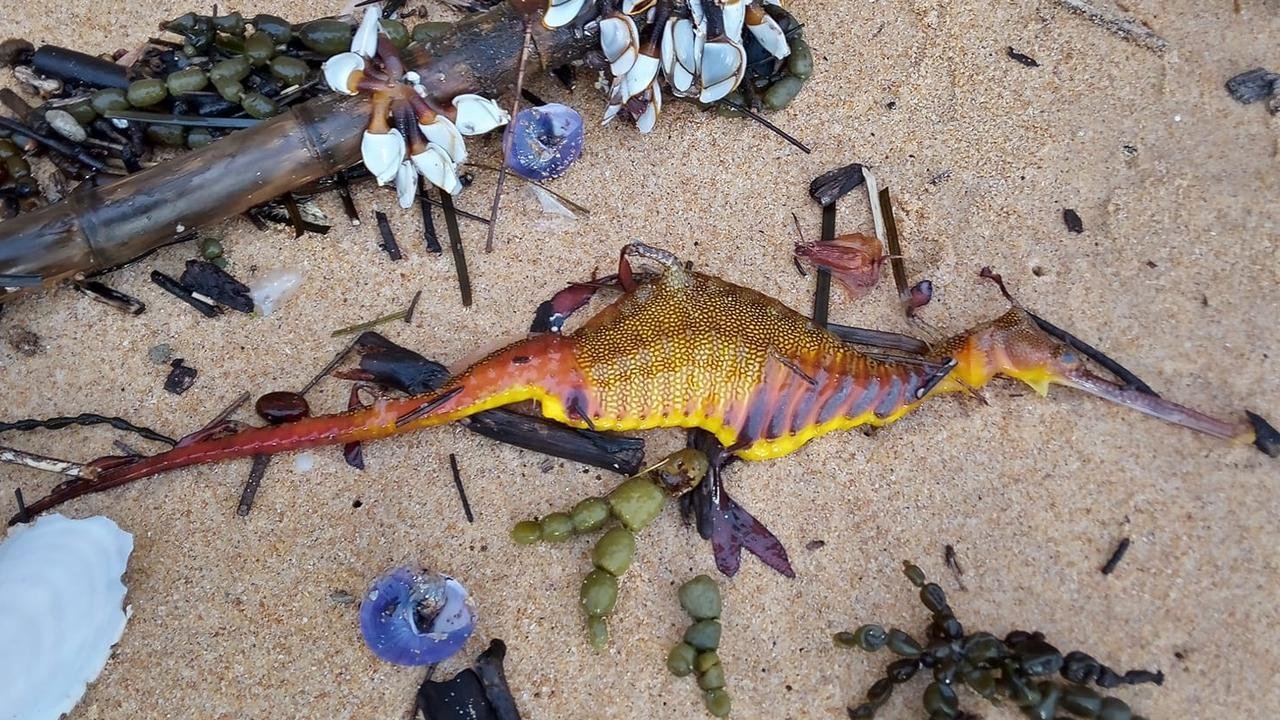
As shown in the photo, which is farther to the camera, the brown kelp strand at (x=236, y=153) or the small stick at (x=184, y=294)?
the small stick at (x=184, y=294)

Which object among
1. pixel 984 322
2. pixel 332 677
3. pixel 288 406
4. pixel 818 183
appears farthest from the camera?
pixel 818 183

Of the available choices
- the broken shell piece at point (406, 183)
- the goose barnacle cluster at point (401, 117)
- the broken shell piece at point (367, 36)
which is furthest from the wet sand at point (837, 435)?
the broken shell piece at point (367, 36)

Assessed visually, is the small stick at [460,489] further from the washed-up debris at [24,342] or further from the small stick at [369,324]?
the washed-up debris at [24,342]

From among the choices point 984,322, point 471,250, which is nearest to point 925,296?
point 984,322

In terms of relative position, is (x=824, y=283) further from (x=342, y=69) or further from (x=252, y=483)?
(x=252, y=483)

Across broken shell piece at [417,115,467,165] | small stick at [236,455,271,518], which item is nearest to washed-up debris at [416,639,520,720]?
small stick at [236,455,271,518]

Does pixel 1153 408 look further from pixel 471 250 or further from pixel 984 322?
pixel 471 250
